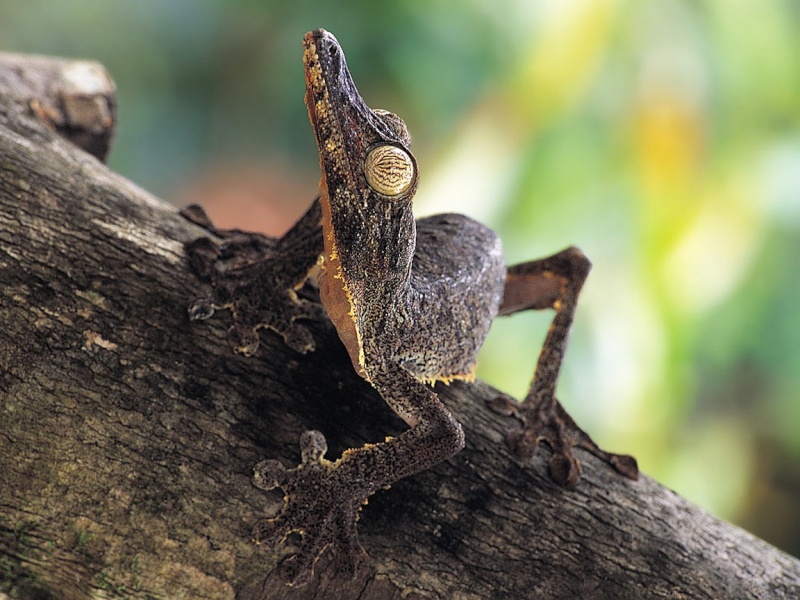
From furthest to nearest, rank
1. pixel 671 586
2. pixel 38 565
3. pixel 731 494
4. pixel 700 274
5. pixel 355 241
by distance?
pixel 731 494 < pixel 700 274 < pixel 671 586 < pixel 355 241 < pixel 38 565

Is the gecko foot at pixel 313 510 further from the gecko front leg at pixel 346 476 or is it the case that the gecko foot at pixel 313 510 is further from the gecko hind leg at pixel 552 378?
the gecko hind leg at pixel 552 378

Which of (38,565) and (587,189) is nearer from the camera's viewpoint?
(38,565)

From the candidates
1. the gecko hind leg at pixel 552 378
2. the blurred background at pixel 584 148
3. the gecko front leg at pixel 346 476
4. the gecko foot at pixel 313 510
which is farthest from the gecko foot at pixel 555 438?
the blurred background at pixel 584 148

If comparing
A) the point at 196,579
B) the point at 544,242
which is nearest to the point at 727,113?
the point at 544,242

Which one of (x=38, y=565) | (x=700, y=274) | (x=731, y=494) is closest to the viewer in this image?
(x=38, y=565)

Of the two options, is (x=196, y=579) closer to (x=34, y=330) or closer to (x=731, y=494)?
(x=34, y=330)

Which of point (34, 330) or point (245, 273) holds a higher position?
point (245, 273)

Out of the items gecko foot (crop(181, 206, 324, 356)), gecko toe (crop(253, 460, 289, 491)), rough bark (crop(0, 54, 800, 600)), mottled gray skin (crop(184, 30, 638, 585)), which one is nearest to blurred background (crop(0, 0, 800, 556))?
mottled gray skin (crop(184, 30, 638, 585))

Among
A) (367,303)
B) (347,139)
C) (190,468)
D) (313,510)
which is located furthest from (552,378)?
(190,468)
